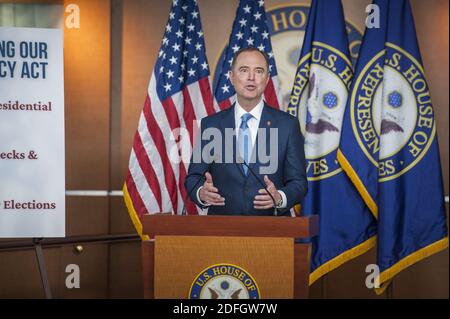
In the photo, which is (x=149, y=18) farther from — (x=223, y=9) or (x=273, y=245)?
(x=273, y=245)

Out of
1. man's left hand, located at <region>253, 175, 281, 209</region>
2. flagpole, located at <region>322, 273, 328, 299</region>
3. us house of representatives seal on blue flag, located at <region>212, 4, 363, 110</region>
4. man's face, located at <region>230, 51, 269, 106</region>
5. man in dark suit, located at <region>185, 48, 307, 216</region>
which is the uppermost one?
us house of representatives seal on blue flag, located at <region>212, 4, 363, 110</region>

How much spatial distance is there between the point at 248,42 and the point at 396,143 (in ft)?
4.05

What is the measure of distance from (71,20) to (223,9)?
45.4 inches

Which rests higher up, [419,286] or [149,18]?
[149,18]

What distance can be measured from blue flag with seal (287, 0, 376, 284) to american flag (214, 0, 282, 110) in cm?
17

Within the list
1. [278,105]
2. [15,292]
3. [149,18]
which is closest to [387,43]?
[278,105]

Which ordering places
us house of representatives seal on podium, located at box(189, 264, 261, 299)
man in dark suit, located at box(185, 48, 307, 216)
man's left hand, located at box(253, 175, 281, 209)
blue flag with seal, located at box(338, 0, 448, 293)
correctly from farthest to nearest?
1. blue flag with seal, located at box(338, 0, 448, 293)
2. man in dark suit, located at box(185, 48, 307, 216)
3. man's left hand, located at box(253, 175, 281, 209)
4. us house of representatives seal on podium, located at box(189, 264, 261, 299)

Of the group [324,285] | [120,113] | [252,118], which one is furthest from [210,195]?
[324,285]

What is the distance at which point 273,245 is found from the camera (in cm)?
276

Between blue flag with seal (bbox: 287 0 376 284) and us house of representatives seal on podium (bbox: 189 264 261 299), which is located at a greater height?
blue flag with seal (bbox: 287 0 376 284)

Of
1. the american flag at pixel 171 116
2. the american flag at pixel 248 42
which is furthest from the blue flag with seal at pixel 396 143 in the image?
the american flag at pixel 171 116

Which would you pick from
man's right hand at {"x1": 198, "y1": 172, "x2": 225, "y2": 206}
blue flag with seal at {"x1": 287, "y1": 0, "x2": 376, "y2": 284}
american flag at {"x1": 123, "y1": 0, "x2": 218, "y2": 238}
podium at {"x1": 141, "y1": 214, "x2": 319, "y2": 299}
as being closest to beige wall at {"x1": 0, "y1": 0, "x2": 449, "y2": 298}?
american flag at {"x1": 123, "y1": 0, "x2": 218, "y2": 238}

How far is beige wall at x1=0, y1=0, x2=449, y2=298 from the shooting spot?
16.2 feet

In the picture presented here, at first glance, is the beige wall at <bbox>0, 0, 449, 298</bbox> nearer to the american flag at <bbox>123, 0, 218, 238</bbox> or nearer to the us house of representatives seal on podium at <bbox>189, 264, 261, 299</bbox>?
the american flag at <bbox>123, 0, 218, 238</bbox>
